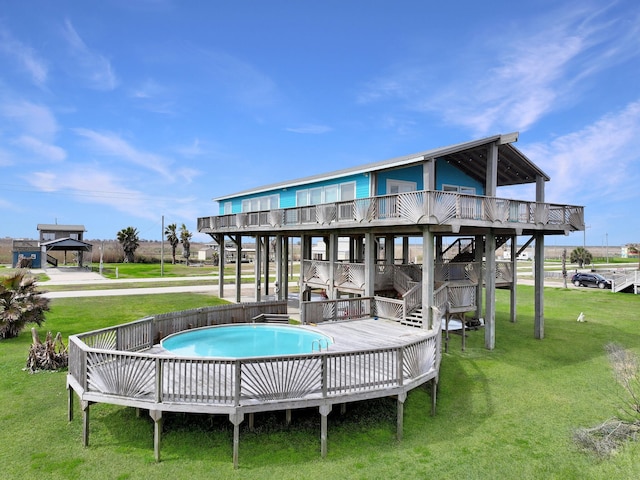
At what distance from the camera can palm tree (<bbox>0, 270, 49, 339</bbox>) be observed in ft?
51.9

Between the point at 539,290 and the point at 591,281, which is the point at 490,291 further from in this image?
the point at 591,281

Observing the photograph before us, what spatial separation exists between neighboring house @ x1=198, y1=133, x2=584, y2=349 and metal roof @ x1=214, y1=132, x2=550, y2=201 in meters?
0.05

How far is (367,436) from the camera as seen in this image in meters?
8.59

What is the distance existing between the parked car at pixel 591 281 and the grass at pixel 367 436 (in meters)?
31.6

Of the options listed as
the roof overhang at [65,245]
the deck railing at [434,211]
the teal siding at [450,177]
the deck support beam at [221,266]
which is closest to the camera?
the deck railing at [434,211]

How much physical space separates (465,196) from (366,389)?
856cm

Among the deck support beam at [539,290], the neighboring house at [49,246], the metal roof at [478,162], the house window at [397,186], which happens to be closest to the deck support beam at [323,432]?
the metal roof at [478,162]

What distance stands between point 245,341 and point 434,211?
26.3 ft

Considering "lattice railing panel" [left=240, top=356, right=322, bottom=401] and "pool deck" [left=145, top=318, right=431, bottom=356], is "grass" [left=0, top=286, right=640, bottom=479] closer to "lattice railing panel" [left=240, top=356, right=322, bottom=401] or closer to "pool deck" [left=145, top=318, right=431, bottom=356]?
"lattice railing panel" [left=240, top=356, right=322, bottom=401]

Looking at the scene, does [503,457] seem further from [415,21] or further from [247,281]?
[247,281]

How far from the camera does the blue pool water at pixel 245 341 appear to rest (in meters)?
12.8

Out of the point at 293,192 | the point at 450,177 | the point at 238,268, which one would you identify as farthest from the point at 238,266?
the point at 450,177

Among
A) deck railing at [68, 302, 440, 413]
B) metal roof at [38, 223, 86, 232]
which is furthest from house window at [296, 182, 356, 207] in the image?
metal roof at [38, 223, 86, 232]

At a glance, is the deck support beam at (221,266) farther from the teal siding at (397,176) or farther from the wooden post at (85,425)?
the wooden post at (85,425)
